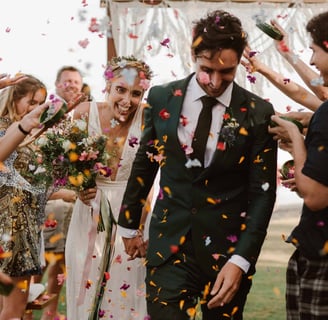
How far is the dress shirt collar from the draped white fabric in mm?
4810

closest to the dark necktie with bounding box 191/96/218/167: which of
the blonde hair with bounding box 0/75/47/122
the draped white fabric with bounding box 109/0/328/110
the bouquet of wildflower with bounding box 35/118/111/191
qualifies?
the bouquet of wildflower with bounding box 35/118/111/191

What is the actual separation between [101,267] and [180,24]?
Result: 4.52 m

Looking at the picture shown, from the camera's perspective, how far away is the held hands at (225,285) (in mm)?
4750

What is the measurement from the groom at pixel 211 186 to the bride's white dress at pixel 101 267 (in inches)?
65.7

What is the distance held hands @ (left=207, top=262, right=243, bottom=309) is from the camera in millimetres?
4750

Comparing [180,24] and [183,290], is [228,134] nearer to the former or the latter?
[183,290]

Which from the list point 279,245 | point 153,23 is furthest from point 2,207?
point 279,245

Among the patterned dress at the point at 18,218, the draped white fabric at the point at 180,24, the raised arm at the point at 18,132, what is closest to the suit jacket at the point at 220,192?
the raised arm at the point at 18,132

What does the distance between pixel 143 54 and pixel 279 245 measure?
357 inches

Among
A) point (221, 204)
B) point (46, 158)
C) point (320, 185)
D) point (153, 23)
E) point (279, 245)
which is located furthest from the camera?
point (279, 245)

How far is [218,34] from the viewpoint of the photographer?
16.1 ft

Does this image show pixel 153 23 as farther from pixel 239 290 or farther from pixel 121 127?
pixel 239 290

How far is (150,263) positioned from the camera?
4980 mm

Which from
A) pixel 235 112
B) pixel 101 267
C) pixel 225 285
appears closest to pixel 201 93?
pixel 235 112
